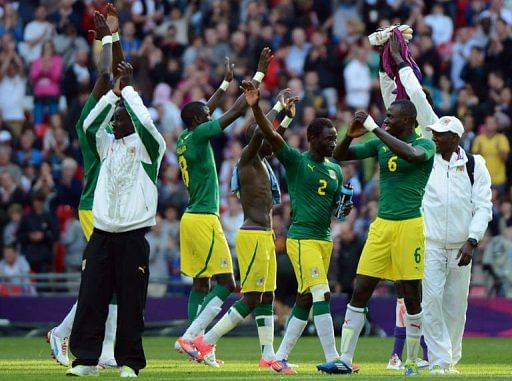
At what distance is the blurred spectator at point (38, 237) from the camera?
25.9 meters

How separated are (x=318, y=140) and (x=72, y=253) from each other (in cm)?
1090

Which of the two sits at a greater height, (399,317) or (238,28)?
(238,28)

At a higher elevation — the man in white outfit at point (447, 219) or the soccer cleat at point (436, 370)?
the man in white outfit at point (447, 219)

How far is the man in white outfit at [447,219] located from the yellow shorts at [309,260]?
115 cm

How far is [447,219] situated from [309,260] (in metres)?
1.65

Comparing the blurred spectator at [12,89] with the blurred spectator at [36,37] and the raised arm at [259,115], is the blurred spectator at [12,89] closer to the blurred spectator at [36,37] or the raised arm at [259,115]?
the blurred spectator at [36,37]

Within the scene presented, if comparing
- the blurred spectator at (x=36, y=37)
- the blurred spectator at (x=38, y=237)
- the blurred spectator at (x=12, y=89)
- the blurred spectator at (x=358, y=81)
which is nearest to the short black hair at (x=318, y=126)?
the blurred spectator at (x=38, y=237)

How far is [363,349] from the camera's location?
20.5 metres

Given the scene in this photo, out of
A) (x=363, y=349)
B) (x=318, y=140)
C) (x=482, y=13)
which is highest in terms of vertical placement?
(x=482, y=13)

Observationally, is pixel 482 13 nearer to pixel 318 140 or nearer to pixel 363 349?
pixel 363 349

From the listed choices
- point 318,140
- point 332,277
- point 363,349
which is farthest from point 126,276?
point 332,277

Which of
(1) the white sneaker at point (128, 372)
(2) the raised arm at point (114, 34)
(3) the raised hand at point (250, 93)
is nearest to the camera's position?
(1) the white sneaker at point (128, 372)

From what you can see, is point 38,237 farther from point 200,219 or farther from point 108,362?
point 108,362

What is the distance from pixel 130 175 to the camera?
14242 millimetres
